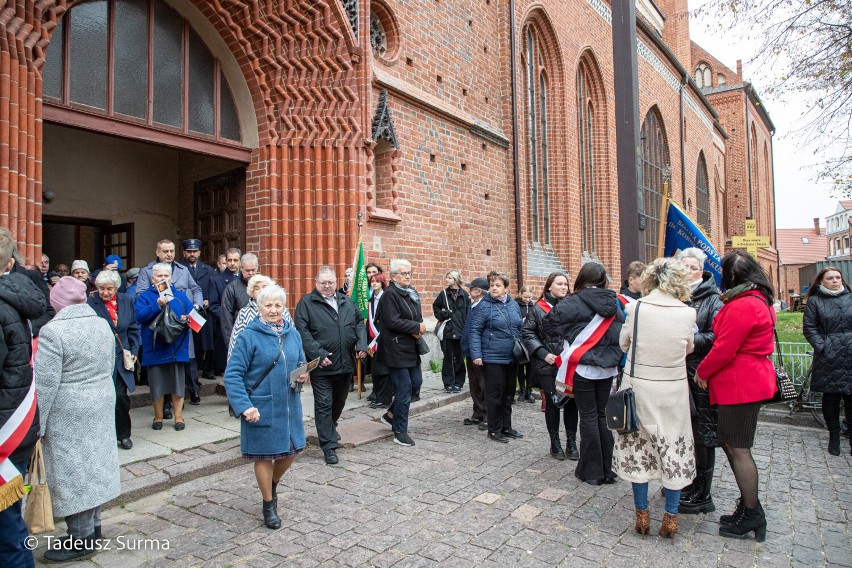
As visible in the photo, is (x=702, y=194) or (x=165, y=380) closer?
(x=165, y=380)

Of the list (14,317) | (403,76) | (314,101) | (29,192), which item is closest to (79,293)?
(14,317)

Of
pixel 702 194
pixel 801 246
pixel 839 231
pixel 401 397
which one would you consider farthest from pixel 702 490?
pixel 801 246

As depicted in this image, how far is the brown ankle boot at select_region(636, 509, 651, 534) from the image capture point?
145 inches

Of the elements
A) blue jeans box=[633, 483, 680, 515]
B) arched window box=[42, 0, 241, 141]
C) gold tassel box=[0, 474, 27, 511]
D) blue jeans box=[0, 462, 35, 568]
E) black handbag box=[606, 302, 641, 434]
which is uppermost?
arched window box=[42, 0, 241, 141]

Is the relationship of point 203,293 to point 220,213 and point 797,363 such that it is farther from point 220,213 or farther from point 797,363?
point 797,363

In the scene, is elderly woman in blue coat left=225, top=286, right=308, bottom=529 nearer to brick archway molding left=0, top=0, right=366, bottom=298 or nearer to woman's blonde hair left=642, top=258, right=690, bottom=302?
woman's blonde hair left=642, top=258, right=690, bottom=302

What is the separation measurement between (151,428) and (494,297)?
3.75 meters

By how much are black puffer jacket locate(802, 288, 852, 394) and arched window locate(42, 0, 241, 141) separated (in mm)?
7567

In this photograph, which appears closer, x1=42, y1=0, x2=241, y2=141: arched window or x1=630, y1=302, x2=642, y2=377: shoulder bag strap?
x1=630, y1=302, x2=642, y2=377: shoulder bag strap

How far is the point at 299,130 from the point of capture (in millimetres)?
8203

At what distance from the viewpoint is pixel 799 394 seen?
23.6 feet

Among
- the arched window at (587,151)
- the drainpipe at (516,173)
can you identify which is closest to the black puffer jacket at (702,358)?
the drainpipe at (516,173)

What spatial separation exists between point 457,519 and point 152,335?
367 centimetres

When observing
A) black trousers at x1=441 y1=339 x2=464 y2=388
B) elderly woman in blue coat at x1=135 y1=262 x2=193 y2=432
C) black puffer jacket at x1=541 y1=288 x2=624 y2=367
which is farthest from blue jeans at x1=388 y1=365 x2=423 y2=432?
black trousers at x1=441 y1=339 x2=464 y2=388
